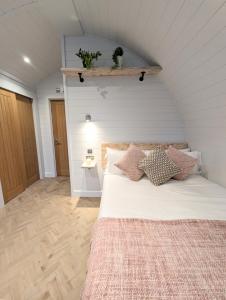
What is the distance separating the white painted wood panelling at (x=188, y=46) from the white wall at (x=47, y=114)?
1.72 metres

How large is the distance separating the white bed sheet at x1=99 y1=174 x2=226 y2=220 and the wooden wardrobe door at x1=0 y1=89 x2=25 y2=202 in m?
1.95

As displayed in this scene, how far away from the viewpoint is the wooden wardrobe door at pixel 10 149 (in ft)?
9.55

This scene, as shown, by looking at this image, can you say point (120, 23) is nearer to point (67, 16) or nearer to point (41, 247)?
point (67, 16)

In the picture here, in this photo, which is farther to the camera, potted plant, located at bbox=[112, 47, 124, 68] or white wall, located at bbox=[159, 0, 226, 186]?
potted plant, located at bbox=[112, 47, 124, 68]

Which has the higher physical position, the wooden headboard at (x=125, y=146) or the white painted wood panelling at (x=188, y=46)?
the white painted wood panelling at (x=188, y=46)

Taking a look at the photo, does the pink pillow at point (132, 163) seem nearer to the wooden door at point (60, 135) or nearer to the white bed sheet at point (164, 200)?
the white bed sheet at point (164, 200)

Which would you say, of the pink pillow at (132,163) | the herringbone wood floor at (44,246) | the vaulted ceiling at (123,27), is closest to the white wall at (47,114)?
the vaulted ceiling at (123,27)

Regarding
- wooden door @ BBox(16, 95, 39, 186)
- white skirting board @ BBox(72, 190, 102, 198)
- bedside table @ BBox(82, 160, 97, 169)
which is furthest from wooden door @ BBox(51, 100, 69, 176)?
bedside table @ BBox(82, 160, 97, 169)

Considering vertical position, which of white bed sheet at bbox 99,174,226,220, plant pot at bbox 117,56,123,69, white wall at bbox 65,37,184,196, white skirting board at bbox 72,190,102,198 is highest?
plant pot at bbox 117,56,123,69

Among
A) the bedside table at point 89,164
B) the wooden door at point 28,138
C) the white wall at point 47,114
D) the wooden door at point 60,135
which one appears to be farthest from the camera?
the wooden door at point 60,135

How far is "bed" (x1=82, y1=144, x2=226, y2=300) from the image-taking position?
0.80m

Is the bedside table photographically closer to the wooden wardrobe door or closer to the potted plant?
the wooden wardrobe door

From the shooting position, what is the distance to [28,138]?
3.75 m

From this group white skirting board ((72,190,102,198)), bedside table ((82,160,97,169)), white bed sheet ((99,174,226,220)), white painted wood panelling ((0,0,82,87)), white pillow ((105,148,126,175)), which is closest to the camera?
white bed sheet ((99,174,226,220))
